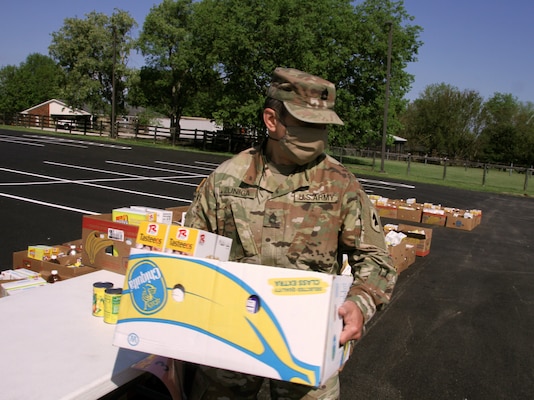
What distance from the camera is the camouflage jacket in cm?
194

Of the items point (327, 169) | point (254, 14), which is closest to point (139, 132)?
point (254, 14)

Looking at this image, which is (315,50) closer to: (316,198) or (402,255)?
(402,255)

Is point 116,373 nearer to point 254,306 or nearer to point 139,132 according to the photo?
point 254,306

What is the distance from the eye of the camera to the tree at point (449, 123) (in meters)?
63.2

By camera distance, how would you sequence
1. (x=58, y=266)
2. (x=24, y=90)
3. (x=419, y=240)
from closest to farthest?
(x=58, y=266)
(x=419, y=240)
(x=24, y=90)

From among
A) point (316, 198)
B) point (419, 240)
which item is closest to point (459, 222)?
point (419, 240)

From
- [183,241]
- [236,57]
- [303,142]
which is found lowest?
[183,241]

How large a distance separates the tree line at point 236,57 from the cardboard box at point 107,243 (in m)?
23.0

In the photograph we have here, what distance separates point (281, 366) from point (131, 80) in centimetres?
3976

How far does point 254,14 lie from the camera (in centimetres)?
2939

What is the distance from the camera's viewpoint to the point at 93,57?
4056 cm

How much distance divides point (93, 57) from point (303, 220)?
4335 cm

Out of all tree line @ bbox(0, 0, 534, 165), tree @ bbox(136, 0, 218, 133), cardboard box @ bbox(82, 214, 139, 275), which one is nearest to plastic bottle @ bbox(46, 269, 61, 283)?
cardboard box @ bbox(82, 214, 139, 275)

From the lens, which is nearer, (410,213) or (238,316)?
(238,316)
